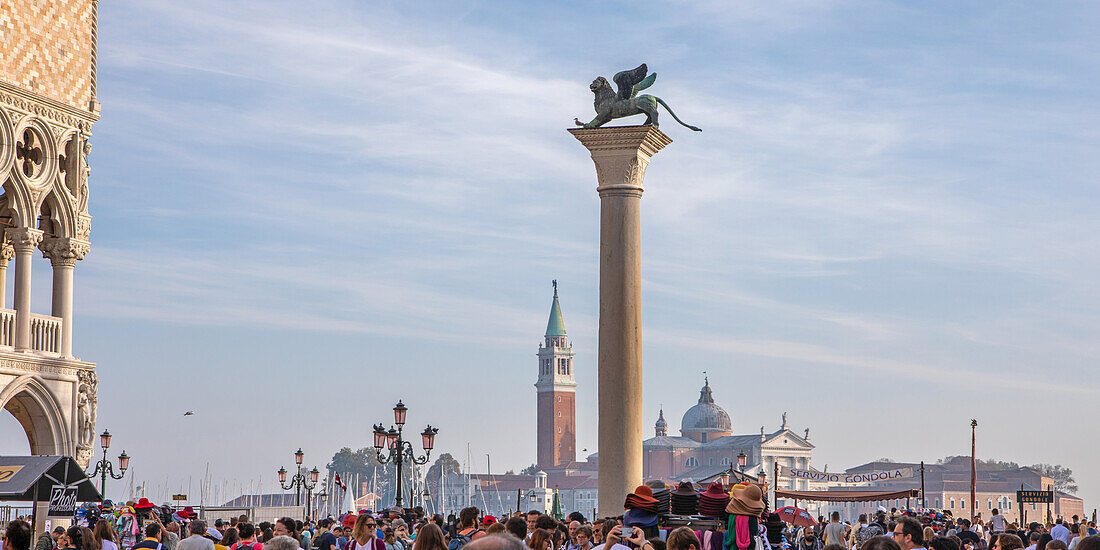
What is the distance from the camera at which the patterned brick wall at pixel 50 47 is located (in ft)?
67.0

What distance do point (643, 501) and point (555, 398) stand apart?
16767 centimetres

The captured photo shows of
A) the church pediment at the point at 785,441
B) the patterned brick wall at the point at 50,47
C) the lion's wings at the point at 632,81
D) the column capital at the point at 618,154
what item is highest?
the patterned brick wall at the point at 50,47

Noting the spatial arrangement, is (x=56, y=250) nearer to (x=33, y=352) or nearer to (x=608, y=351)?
(x=33, y=352)

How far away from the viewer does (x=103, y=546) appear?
1113 centimetres

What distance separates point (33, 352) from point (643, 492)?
13335mm

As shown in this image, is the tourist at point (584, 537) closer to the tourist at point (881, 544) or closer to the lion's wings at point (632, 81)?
the tourist at point (881, 544)

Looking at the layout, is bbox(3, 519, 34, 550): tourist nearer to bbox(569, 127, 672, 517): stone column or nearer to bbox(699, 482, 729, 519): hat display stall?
bbox(699, 482, 729, 519): hat display stall

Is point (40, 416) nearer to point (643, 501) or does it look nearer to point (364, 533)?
point (364, 533)

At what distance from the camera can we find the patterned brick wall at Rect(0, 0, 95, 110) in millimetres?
20422

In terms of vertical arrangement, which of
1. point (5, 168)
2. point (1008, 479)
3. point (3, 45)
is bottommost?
point (1008, 479)

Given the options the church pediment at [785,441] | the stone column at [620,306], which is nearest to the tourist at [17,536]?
the stone column at [620,306]

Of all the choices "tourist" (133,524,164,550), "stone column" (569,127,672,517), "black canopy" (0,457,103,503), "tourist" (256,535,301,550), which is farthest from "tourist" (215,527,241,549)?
"stone column" (569,127,672,517)

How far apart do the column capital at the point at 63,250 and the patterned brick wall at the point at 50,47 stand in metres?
2.10

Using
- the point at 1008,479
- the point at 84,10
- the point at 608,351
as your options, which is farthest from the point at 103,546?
the point at 1008,479
